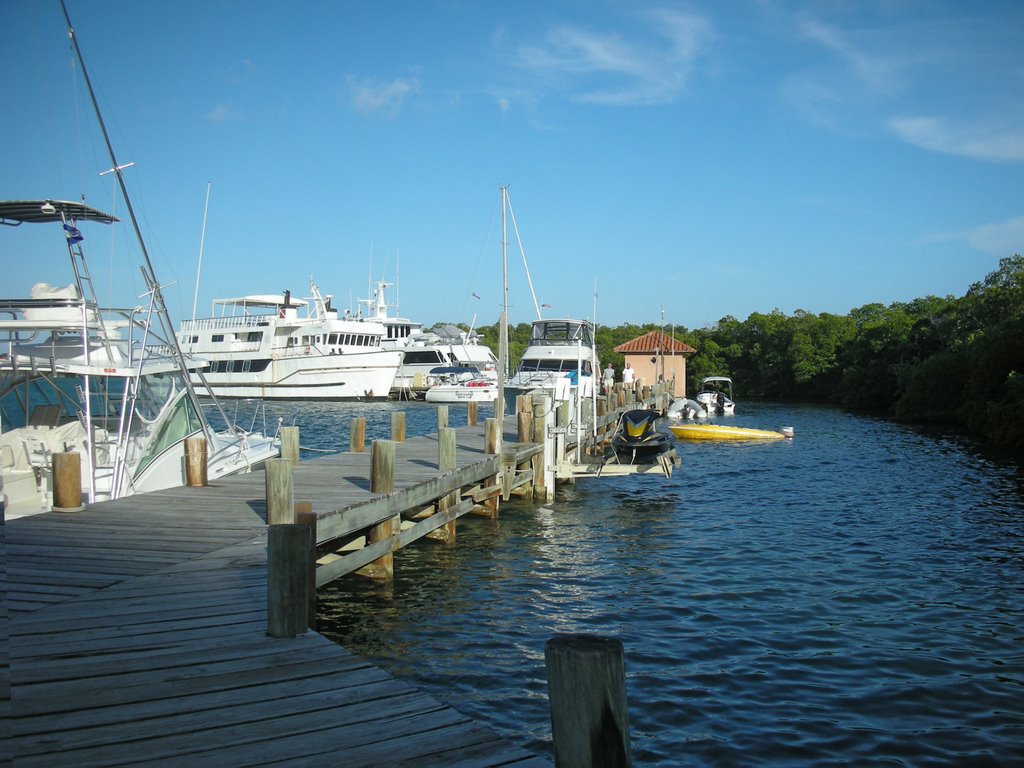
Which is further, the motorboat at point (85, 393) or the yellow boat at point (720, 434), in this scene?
the yellow boat at point (720, 434)

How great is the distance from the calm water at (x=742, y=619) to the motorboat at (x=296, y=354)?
39.3 meters

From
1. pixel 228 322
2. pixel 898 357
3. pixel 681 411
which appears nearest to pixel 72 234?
pixel 681 411

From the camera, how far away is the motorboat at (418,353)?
6212 cm

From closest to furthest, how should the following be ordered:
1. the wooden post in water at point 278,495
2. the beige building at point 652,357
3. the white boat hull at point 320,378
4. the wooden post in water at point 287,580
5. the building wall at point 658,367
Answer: the wooden post in water at point 287,580 → the wooden post in water at point 278,495 → the white boat hull at point 320,378 → the building wall at point 658,367 → the beige building at point 652,357

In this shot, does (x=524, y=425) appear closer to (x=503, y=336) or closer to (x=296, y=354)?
(x=503, y=336)

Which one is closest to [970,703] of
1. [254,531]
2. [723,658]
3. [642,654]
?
[723,658]

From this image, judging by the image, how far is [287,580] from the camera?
5953 mm

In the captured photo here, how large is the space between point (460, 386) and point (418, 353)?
1000 centimetres

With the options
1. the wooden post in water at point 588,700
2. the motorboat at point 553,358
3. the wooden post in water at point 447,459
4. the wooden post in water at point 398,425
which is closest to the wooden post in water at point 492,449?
the wooden post in water at point 398,425

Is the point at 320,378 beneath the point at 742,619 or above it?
above

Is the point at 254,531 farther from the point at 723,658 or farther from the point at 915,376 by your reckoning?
the point at 915,376

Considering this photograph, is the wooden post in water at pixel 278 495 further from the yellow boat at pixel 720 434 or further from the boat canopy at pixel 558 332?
the yellow boat at pixel 720 434

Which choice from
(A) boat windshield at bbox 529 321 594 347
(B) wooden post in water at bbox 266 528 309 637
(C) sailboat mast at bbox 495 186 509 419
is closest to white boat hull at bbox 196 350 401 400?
(A) boat windshield at bbox 529 321 594 347

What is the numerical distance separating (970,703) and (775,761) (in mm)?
2667
